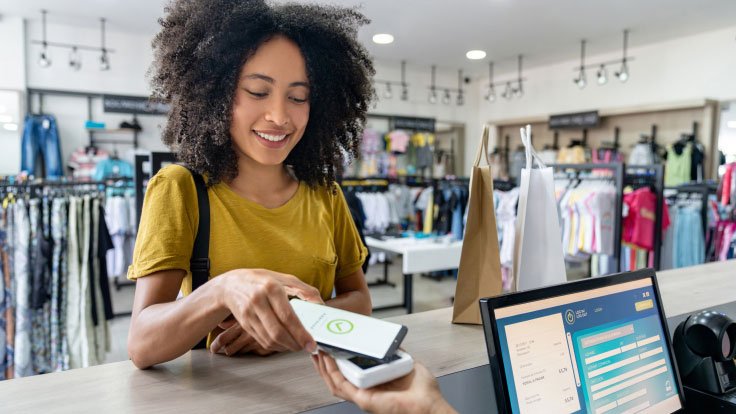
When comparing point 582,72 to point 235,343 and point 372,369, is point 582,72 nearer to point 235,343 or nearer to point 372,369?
point 235,343

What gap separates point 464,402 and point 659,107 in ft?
23.7

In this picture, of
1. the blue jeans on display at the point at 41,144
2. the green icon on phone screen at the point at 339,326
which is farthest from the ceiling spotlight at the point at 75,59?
the green icon on phone screen at the point at 339,326

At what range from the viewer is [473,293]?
42.2 inches

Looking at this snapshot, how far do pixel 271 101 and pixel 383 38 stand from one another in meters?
5.71

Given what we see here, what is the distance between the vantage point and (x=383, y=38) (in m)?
6.27

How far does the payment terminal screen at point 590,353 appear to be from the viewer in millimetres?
697

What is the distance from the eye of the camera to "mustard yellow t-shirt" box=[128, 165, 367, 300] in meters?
0.87

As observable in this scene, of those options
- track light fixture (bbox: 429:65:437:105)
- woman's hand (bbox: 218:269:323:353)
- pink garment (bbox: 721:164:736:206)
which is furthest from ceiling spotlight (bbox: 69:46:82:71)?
pink garment (bbox: 721:164:736:206)

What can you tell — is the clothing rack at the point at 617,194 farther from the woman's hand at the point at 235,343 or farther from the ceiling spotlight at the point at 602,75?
the woman's hand at the point at 235,343

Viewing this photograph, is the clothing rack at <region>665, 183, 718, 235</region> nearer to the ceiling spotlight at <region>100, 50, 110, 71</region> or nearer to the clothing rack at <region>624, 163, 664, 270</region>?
the clothing rack at <region>624, 163, 664, 270</region>

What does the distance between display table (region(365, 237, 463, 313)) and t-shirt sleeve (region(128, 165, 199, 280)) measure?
2.95 m

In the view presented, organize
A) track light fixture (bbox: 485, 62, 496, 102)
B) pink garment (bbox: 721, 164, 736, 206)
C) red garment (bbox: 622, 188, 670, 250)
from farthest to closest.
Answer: track light fixture (bbox: 485, 62, 496, 102) < pink garment (bbox: 721, 164, 736, 206) < red garment (bbox: 622, 188, 670, 250)

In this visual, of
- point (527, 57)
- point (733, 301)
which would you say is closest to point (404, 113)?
point (527, 57)

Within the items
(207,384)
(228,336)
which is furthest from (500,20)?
(207,384)
